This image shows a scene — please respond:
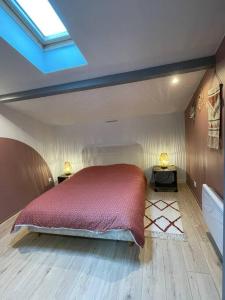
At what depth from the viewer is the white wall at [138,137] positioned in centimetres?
397

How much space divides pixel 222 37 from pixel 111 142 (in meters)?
3.12

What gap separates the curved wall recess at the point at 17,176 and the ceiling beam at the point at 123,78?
99 cm

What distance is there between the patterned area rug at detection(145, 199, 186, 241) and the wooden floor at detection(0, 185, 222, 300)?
4.5 inches

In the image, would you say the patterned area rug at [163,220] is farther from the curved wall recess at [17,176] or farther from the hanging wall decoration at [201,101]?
the curved wall recess at [17,176]

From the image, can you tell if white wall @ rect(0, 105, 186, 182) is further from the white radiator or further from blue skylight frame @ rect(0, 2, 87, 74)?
the white radiator

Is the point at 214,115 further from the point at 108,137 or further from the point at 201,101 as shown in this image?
the point at 108,137

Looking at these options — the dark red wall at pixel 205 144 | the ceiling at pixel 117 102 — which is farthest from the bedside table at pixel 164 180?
the ceiling at pixel 117 102

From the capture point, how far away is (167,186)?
12.2ft

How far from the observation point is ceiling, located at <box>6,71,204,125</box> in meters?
2.56

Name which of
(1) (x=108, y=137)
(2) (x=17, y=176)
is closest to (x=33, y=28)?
(2) (x=17, y=176)

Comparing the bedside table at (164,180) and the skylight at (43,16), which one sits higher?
the skylight at (43,16)

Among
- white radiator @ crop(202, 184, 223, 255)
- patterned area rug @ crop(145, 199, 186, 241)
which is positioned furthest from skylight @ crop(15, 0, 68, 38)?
patterned area rug @ crop(145, 199, 186, 241)

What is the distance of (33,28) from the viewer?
1.85 meters

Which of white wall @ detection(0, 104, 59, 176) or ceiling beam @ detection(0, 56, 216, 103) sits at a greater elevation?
ceiling beam @ detection(0, 56, 216, 103)
